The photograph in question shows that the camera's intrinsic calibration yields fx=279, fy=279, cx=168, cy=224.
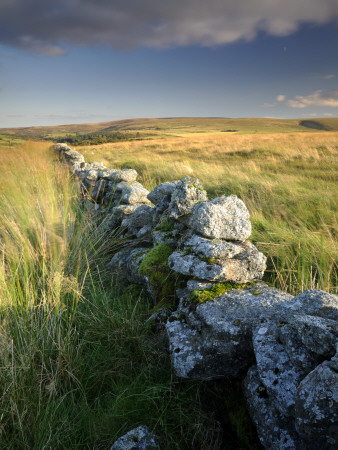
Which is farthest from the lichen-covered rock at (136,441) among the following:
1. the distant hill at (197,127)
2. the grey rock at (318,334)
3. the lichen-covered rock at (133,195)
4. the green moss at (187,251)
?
the distant hill at (197,127)

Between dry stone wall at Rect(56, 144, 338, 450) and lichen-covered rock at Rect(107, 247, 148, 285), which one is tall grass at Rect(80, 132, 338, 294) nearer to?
dry stone wall at Rect(56, 144, 338, 450)

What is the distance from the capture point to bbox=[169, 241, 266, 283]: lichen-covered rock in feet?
7.68

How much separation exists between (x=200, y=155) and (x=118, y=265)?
16.2 m

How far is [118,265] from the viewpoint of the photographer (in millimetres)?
3875

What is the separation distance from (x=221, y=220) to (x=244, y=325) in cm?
110

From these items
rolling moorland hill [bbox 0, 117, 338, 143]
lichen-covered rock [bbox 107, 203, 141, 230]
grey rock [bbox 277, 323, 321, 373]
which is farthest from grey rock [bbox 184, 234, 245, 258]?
rolling moorland hill [bbox 0, 117, 338, 143]

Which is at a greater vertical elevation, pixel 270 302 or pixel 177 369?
pixel 270 302

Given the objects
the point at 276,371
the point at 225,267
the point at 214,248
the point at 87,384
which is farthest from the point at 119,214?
the point at 276,371

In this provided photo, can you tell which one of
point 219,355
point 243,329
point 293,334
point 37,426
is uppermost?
point 293,334

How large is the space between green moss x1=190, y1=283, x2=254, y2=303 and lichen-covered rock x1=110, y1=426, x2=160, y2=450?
2.99ft

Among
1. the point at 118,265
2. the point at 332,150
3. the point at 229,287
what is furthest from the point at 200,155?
the point at 229,287

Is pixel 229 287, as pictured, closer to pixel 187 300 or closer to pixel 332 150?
pixel 187 300

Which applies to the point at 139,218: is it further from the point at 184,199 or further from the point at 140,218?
the point at 184,199

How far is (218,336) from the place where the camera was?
1870 mm
